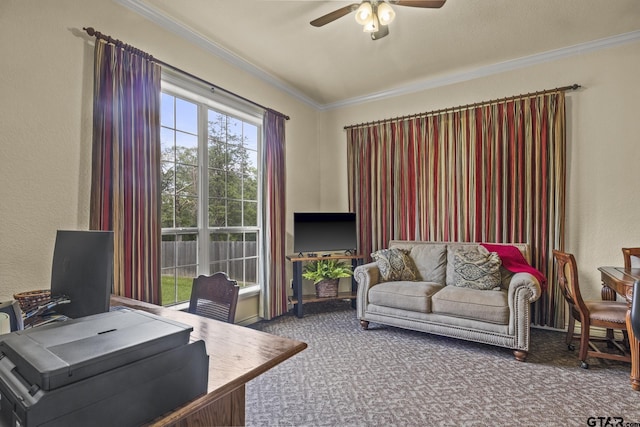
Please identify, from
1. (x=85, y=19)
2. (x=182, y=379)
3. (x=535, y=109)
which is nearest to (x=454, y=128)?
(x=535, y=109)

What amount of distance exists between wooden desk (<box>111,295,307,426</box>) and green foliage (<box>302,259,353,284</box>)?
292 cm

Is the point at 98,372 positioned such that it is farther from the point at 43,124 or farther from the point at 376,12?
the point at 376,12

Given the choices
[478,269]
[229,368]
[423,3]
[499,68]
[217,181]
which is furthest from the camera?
[499,68]

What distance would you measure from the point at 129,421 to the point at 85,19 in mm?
2741

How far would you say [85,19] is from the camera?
2.36m

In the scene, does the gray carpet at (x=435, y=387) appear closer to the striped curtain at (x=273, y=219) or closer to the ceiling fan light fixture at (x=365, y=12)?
the striped curtain at (x=273, y=219)

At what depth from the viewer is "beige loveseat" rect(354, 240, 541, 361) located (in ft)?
9.37

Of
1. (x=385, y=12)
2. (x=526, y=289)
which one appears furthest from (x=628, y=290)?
(x=385, y=12)

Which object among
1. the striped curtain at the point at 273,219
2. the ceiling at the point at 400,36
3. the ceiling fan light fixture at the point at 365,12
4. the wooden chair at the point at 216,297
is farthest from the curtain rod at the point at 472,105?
the wooden chair at the point at 216,297

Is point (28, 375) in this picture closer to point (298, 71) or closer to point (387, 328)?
point (387, 328)

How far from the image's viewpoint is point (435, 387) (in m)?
2.39

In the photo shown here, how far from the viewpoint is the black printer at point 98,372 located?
647 mm

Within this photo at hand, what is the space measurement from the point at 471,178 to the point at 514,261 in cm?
108

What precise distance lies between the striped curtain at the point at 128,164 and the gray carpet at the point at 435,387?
1.25 meters
